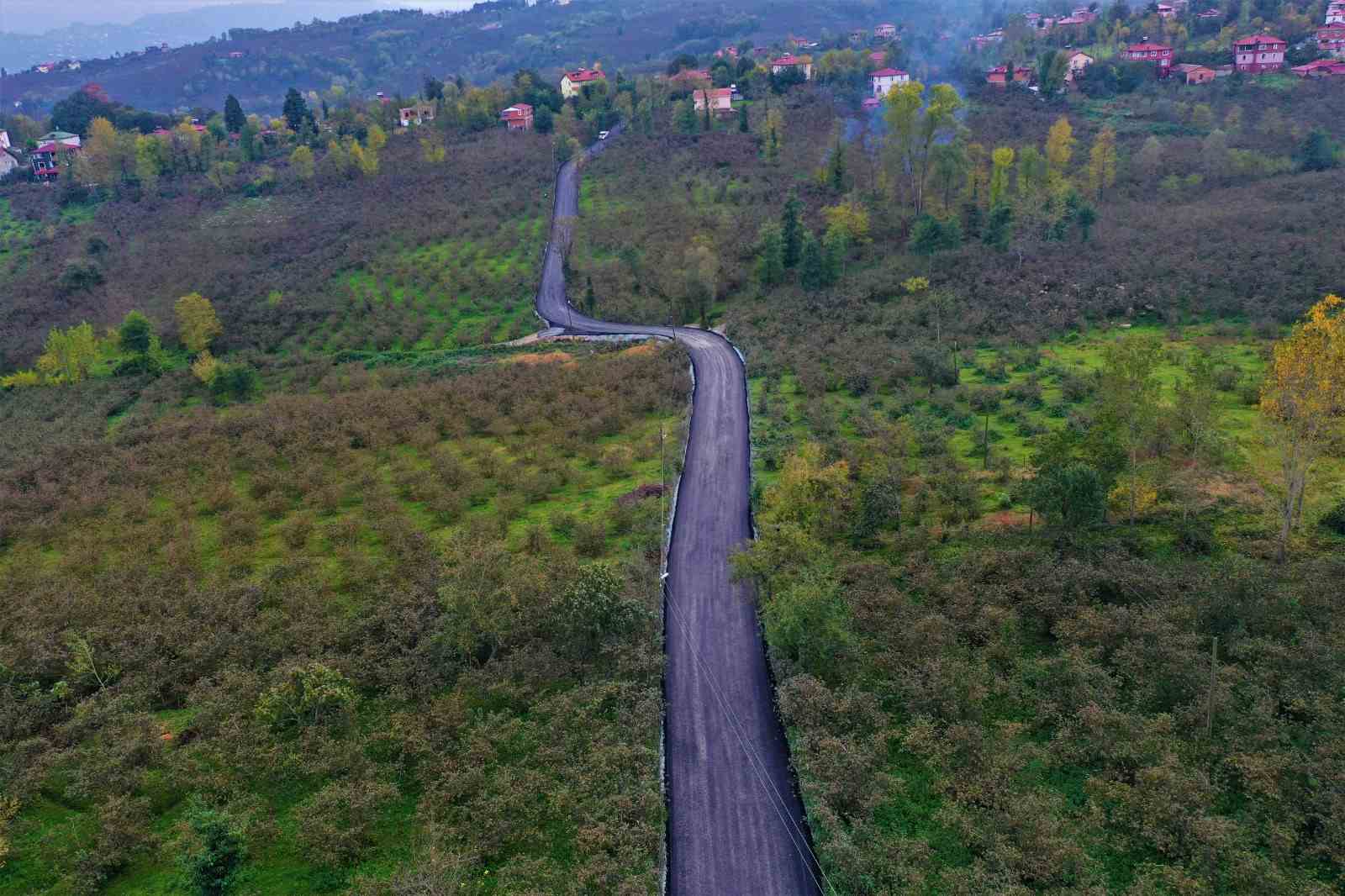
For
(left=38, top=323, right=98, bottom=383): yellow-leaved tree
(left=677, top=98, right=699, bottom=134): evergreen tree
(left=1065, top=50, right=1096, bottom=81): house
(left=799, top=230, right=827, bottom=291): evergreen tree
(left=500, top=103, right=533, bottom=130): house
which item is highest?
(left=1065, top=50, right=1096, bottom=81): house

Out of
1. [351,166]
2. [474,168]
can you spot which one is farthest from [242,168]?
[474,168]

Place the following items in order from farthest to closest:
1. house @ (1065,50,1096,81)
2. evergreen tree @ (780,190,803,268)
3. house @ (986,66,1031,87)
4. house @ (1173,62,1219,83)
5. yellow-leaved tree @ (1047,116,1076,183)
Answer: house @ (986,66,1031,87) → house @ (1065,50,1096,81) → house @ (1173,62,1219,83) → yellow-leaved tree @ (1047,116,1076,183) → evergreen tree @ (780,190,803,268)

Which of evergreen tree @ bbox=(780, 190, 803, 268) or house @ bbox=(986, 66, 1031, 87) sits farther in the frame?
house @ bbox=(986, 66, 1031, 87)

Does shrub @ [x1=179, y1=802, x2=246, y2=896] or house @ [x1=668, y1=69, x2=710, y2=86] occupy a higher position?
house @ [x1=668, y1=69, x2=710, y2=86]

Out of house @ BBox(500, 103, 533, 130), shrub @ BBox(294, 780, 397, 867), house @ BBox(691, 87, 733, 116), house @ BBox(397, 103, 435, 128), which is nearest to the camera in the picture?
shrub @ BBox(294, 780, 397, 867)

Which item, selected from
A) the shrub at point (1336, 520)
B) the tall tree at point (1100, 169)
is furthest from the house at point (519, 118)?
the shrub at point (1336, 520)

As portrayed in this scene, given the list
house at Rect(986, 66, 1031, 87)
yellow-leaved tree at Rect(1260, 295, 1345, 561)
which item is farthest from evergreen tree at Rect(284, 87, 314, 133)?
yellow-leaved tree at Rect(1260, 295, 1345, 561)

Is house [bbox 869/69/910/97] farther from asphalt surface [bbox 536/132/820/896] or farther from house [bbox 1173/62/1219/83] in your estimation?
asphalt surface [bbox 536/132/820/896]

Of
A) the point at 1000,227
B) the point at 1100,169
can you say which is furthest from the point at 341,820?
the point at 1100,169
